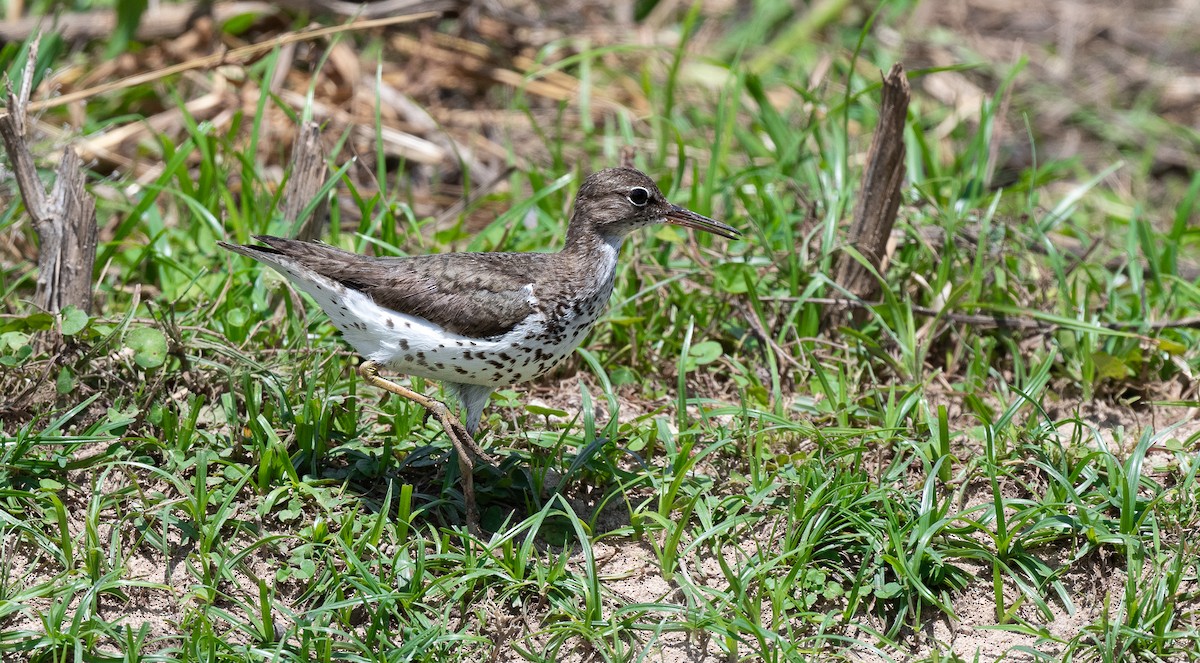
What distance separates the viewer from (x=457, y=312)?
5.07 m

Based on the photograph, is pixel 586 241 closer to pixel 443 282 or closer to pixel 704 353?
pixel 443 282

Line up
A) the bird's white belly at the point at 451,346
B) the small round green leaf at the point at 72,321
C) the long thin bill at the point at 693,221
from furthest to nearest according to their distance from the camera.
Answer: the long thin bill at the point at 693,221 → the small round green leaf at the point at 72,321 → the bird's white belly at the point at 451,346

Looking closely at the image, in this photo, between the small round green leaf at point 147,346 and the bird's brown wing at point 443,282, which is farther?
the small round green leaf at point 147,346

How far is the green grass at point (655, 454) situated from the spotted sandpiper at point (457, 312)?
448 mm

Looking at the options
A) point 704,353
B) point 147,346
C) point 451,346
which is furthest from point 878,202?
point 147,346

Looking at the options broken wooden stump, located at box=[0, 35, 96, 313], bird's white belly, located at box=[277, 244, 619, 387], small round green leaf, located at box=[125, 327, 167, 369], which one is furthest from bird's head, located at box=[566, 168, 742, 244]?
broken wooden stump, located at box=[0, 35, 96, 313]

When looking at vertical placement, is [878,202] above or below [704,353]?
above

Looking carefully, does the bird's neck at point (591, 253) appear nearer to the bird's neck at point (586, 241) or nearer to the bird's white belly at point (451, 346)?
the bird's neck at point (586, 241)

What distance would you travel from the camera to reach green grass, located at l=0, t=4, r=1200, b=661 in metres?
4.74

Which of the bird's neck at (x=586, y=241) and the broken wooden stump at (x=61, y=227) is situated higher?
the bird's neck at (x=586, y=241)

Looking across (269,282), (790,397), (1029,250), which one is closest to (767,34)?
(1029,250)

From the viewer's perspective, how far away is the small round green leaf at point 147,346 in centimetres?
552

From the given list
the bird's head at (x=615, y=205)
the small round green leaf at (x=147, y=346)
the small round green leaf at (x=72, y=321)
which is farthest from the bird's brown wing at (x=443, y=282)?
the small round green leaf at (x=72, y=321)

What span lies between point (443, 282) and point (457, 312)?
21cm
